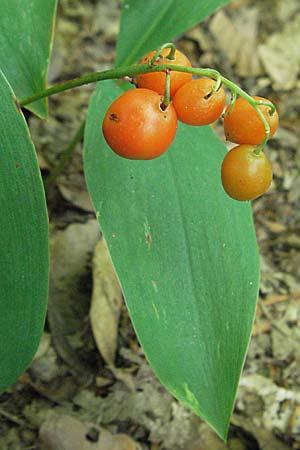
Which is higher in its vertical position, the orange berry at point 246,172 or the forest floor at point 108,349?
the orange berry at point 246,172

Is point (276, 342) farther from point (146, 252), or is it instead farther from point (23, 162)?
point (23, 162)

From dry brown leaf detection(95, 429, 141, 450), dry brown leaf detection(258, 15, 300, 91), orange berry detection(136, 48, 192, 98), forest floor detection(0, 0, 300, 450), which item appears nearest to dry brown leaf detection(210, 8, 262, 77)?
dry brown leaf detection(258, 15, 300, 91)

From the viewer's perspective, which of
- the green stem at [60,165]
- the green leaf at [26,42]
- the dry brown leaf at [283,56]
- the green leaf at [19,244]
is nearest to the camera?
the green leaf at [19,244]

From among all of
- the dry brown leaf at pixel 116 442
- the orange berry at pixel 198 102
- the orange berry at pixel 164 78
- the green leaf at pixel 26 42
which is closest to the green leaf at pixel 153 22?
the green leaf at pixel 26 42

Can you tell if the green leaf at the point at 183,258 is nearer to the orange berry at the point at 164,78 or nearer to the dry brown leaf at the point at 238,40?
the orange berry at the point at 164,78

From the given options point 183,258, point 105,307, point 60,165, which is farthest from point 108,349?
point 60,165

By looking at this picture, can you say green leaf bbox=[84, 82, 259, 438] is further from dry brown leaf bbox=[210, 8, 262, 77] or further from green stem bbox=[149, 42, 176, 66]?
dry brown leaf bbox=[210, 8, 262, 77]
